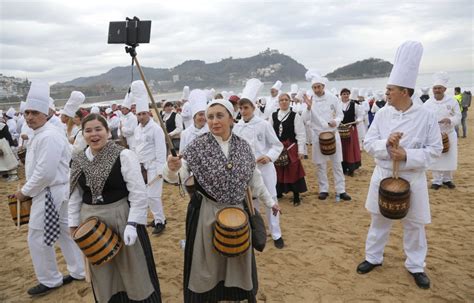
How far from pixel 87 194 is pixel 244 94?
270 cm

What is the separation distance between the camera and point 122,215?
114 inches

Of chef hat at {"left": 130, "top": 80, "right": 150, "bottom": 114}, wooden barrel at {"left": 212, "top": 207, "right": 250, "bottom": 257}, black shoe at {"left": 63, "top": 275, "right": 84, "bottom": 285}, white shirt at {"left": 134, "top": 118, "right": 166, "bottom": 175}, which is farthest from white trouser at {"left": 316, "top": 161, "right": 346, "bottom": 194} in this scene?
black shoe at {"left": 63, "top": 275, "right": 84, "bottom": 285}

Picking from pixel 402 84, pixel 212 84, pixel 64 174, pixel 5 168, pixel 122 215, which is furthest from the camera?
pixel 212 84

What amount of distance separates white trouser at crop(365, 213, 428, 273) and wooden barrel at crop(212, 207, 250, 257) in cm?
197

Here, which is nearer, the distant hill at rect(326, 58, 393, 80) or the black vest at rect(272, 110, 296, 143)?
the black vest at rect(272, 110, 296, 143)

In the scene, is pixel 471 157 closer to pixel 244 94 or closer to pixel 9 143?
pixel 244 94

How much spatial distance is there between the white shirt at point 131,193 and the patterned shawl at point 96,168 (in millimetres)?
58

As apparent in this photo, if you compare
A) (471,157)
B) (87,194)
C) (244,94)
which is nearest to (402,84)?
(244,94)

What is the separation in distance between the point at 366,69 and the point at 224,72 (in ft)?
137

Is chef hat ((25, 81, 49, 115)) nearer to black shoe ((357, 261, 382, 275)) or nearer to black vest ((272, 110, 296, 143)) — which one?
black vest ((272, 110, 296, 143))

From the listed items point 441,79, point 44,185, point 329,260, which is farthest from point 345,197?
point 44,185

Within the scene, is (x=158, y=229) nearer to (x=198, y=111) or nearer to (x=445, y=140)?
(x=198, y=111)

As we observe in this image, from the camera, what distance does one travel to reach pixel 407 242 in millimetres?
3711

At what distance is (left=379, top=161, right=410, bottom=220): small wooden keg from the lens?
3.22m
